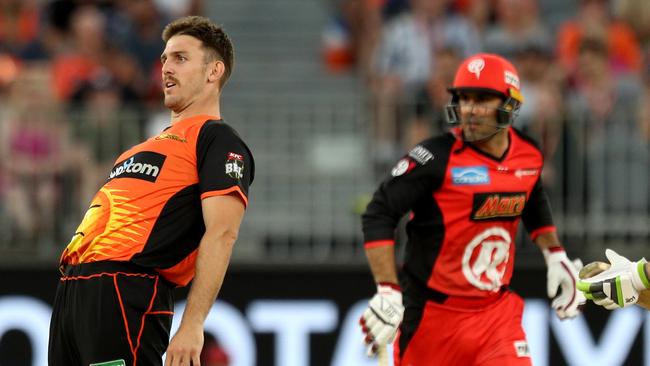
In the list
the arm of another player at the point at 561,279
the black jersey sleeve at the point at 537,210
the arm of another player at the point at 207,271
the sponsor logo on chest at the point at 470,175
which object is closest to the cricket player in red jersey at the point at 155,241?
the arm of another player at the point at 207,271

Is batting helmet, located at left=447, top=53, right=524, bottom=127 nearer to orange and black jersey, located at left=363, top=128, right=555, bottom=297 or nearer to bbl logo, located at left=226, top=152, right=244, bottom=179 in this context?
orange and black jersey, located at left=363, top=128, right=555, bottom=297

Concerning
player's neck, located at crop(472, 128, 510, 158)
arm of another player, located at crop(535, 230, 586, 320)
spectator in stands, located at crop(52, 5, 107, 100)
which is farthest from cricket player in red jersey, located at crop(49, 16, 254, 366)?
spectator in stands, located at crop(52, 5, 107, 100)

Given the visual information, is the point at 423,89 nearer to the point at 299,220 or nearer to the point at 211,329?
the point at 299,220

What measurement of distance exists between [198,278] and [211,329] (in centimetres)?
612

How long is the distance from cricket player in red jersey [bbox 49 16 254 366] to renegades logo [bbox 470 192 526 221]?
207cm

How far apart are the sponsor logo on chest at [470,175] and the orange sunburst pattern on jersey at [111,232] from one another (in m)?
2.50

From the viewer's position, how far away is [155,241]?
6055 millimetres

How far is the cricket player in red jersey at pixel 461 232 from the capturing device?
782 centimetres

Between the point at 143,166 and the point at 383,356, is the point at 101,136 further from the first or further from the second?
the point at 143,166

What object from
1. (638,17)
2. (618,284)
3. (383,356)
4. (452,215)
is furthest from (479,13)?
(618,284)

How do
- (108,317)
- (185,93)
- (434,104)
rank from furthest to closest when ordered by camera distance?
(434,104), (185,93), (108,317)

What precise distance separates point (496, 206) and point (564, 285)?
0.85 m

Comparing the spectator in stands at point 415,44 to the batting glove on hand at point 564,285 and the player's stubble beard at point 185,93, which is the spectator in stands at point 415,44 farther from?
the player's stubble beard at point 185,93

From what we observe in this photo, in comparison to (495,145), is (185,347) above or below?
below
